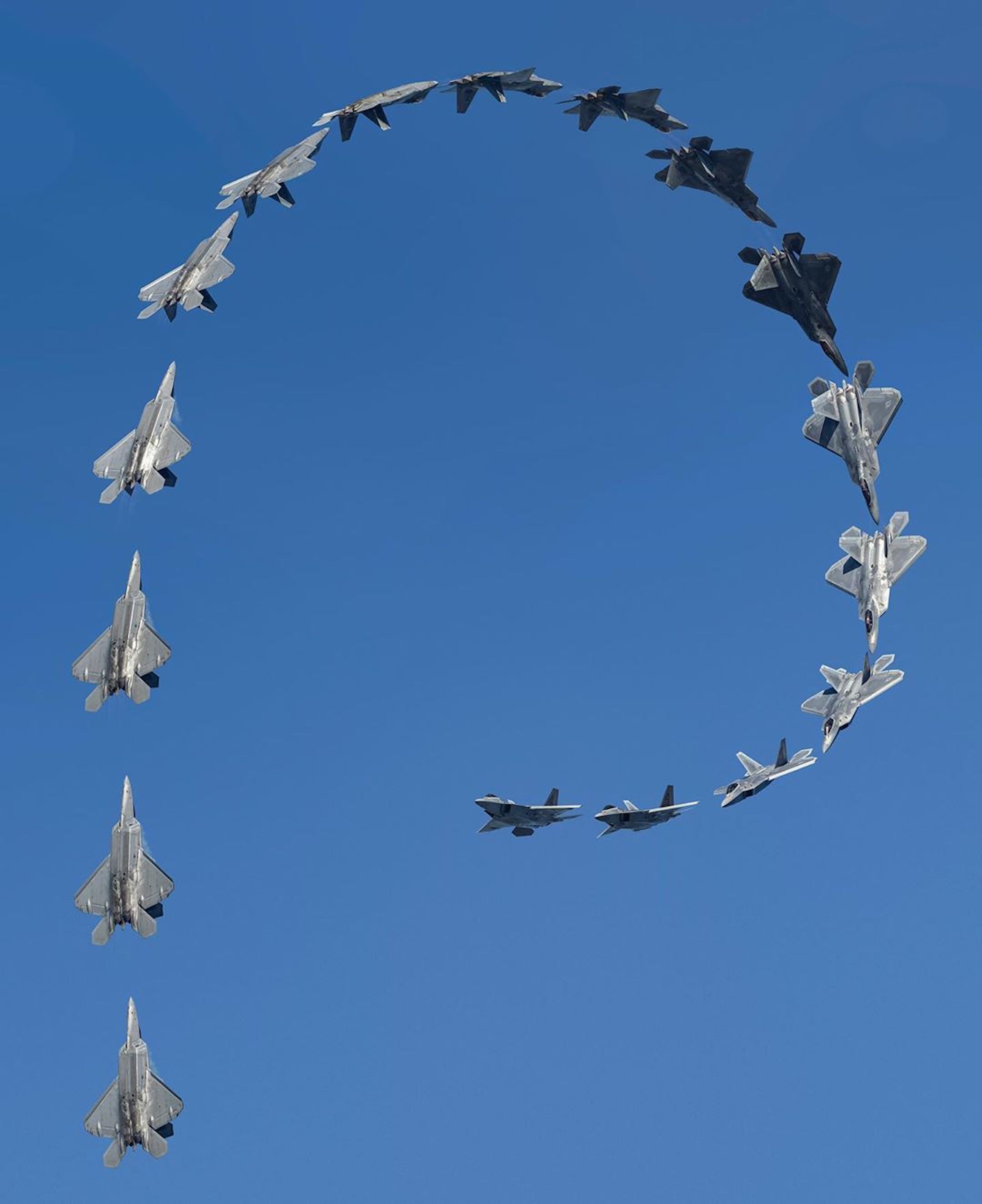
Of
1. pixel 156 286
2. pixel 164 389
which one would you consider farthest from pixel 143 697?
pixel 156 286

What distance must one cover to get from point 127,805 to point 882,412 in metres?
31.4

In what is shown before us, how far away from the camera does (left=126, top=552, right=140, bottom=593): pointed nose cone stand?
190 ft

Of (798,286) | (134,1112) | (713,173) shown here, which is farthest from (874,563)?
(134,1112)

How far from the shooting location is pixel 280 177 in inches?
2272

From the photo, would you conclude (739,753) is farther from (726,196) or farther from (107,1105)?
(107,1105)

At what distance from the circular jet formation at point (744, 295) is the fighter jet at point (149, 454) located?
6 centimetres

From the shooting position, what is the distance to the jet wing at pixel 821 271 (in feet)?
181

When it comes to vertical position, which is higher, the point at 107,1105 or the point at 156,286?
the point at 156,286

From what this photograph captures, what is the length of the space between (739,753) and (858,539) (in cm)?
908

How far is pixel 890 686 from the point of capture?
5325 cm

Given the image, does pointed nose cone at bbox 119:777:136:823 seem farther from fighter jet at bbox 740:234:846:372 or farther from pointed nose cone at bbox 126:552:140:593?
fighter jet at bbox 740:234:846:372

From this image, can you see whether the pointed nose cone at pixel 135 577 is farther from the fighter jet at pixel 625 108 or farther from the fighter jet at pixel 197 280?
the fighter jet at pixel 625 108

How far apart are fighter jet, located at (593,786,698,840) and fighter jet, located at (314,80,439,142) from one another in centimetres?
2689

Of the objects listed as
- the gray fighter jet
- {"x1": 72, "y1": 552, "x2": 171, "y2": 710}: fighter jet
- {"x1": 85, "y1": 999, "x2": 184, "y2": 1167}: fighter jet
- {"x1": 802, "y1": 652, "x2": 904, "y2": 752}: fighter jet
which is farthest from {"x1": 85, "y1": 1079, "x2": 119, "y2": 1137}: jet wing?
{"x1": 802, "y1": 652, "x2": 904, "y2": 752}: fighter jet
